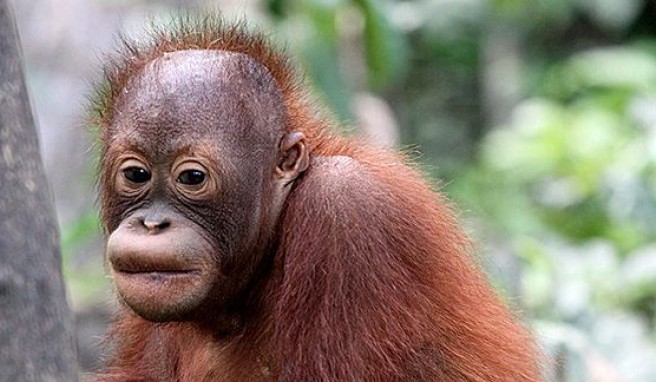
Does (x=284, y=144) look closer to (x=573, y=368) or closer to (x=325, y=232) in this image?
(x=325, y=232)

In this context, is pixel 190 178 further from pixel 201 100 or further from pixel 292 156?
pixel 292 156

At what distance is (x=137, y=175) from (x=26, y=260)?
3.78ft

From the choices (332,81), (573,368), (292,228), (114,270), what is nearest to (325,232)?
(292,228)

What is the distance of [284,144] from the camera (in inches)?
144

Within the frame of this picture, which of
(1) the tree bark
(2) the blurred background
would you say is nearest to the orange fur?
(2) the blurred background

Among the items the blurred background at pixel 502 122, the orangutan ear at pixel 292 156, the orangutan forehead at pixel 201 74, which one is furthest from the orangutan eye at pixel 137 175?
the blurred background at pixel 502 122

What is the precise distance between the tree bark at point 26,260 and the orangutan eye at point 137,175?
3.40 feet

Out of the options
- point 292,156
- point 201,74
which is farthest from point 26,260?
point 292,156

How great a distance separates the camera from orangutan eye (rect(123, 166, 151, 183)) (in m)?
3.50

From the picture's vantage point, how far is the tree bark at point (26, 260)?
7.61ft

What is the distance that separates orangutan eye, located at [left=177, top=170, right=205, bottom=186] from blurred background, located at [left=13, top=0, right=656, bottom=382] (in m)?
0.99

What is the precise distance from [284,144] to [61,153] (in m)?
4.83

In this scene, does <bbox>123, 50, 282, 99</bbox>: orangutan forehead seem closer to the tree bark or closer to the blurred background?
the blurred background

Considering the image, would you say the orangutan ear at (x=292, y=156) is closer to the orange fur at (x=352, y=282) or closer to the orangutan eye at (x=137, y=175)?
the orange fur at (x=352, y=282)
